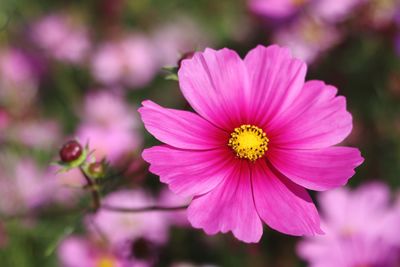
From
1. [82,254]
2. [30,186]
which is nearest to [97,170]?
[82,254]

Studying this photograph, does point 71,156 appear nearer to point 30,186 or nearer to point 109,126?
point 30,186

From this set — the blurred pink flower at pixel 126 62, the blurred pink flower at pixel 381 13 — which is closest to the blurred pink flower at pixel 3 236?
the blurred pink flower at pixel 126 62

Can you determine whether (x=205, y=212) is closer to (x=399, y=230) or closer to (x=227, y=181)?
(x=227, y=181)

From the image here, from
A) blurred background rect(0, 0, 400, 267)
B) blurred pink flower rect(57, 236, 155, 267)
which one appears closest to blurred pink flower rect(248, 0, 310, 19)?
blurred background rect(0, 0, 400, 267)

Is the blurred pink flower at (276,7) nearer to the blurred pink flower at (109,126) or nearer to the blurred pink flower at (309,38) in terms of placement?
the blurred pink flower at (309,38)

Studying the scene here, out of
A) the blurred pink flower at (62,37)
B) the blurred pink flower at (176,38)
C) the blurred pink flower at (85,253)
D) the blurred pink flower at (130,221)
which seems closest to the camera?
the blurred pink flower at (85,253)
